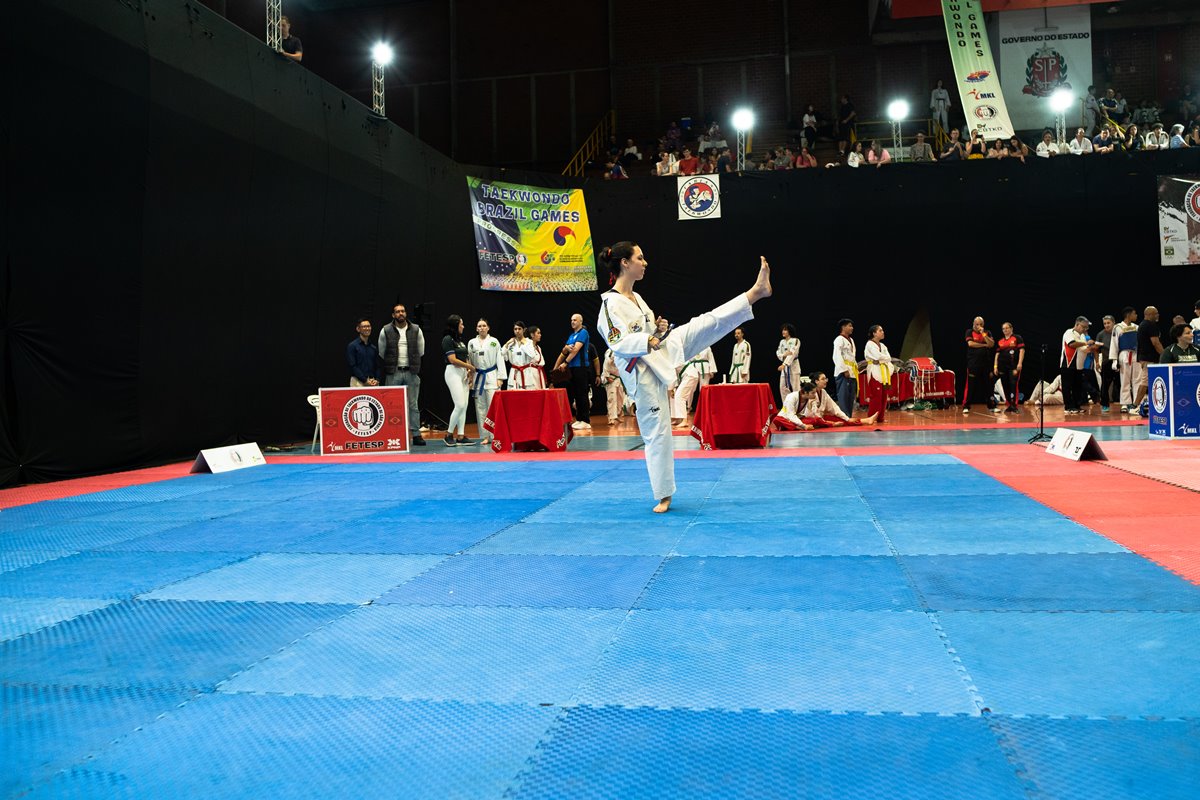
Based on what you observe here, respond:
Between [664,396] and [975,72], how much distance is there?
637 inches

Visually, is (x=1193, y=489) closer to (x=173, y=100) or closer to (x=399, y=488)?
(x=399, y=488)

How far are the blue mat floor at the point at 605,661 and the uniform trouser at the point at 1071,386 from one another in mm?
10892

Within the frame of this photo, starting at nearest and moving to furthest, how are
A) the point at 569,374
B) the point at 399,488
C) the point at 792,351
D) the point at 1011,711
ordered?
the point at 1011,711 → the point at 399,488 → the point at 569,374 → the point at 792,351

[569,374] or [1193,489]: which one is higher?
[569,374]

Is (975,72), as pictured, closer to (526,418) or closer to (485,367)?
(485,367)

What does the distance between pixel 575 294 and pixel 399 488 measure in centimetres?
1185

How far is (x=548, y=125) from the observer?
22.4 metres

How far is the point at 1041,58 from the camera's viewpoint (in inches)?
782

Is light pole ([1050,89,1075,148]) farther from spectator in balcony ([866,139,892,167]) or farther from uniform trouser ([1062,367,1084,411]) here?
uniform trouser ([1062,367,1084,411])

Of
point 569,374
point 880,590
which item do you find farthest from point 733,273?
point 880,590

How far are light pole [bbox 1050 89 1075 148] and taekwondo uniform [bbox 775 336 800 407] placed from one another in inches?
309

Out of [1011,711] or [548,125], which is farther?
[548,125]

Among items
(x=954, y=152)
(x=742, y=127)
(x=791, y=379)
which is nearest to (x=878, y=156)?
(x=954, y=152)

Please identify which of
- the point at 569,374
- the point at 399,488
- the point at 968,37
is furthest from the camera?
the point at 968,37
